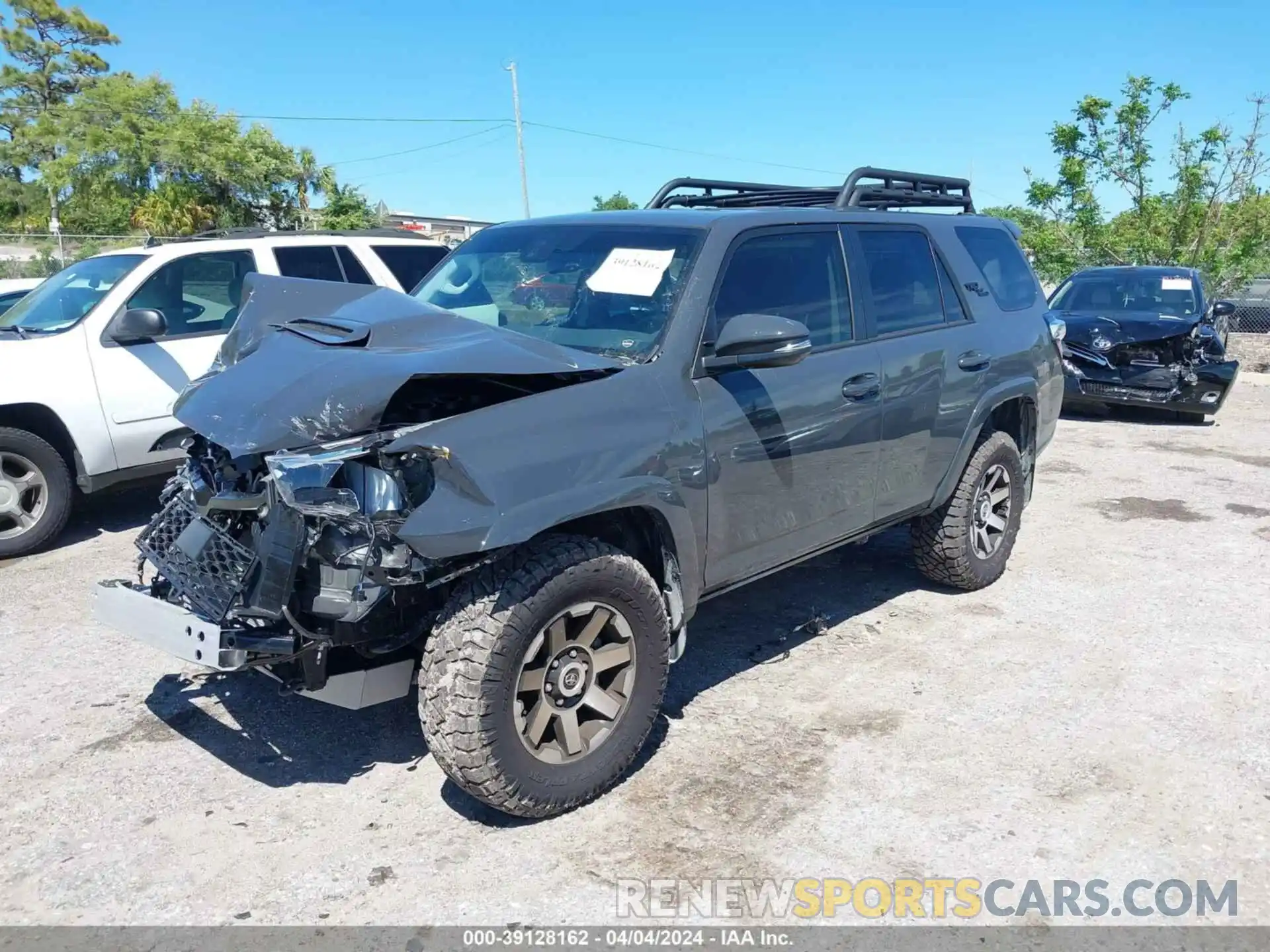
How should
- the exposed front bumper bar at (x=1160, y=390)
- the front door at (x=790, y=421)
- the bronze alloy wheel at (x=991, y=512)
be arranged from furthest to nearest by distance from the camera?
1. the exposed front bumper bar at (x=1160, y=390)
2. the bronze alloy wheel at (x=991, y=512)
3. the front door at (x=790, y=421)

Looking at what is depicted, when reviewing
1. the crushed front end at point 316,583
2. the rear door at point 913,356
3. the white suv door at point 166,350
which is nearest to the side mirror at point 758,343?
the rear door at point 913,356

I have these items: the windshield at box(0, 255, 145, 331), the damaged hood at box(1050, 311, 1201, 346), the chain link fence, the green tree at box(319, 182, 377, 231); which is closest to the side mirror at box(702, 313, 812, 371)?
the windshield at box(0, 255, 145, 331)

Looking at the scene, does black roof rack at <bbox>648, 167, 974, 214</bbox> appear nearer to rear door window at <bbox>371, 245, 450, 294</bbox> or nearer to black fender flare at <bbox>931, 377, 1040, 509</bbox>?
black fender flare at <bbox>931, 377, 1040, 509</bbox>

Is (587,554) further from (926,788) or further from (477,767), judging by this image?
(926,788)

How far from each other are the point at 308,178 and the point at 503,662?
140 feet

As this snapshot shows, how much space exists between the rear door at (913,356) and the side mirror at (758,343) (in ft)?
3.25

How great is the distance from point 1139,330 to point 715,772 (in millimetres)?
9326

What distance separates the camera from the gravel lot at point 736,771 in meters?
2.97

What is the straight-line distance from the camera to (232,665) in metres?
2.88

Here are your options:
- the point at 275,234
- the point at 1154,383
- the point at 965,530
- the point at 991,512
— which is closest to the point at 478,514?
the point at 965,530

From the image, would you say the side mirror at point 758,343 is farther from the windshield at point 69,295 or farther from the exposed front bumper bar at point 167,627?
the windshield at point 69,295

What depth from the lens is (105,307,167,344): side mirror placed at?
237 inches

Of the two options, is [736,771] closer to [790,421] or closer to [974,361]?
[790,421]

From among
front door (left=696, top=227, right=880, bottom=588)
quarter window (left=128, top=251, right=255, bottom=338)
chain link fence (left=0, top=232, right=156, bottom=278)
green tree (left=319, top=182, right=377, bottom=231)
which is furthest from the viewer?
green tree (left=319, top=182, right=377, bottom=231)
